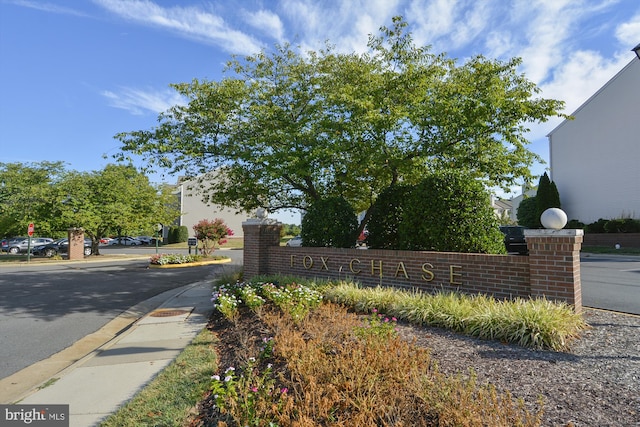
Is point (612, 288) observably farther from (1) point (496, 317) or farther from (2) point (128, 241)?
(2) point (128, 241)

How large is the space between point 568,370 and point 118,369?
204 inches

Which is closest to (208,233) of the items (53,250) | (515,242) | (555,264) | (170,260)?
(170,260)

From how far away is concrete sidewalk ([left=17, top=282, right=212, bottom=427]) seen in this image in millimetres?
3736

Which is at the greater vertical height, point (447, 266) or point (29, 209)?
Result: point (29, 209)

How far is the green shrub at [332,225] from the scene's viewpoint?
938 centimetres

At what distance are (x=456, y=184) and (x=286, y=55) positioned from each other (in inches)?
282

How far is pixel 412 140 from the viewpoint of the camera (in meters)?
9.28

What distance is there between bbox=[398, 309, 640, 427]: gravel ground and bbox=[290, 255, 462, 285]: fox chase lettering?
205cm

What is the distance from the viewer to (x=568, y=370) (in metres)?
3.55

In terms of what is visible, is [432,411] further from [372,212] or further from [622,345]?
[372,212]

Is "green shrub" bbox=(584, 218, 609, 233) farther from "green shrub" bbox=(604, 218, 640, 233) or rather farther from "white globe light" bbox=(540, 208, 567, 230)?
"white globe light" bbox=(540, 208, 567, 230)

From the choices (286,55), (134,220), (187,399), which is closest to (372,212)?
(286,55)

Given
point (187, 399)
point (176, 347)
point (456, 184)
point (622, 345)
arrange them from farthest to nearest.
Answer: point (456, 184)
point (176, 347)
point (622, 345)
point (187, 399)

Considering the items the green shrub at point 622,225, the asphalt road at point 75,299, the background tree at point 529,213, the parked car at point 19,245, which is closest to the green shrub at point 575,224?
the green shrub at point 622,225
